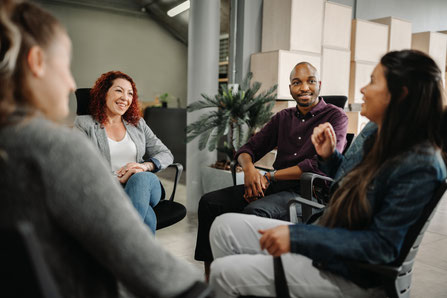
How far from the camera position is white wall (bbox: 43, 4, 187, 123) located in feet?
28.2

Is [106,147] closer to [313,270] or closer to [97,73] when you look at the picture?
[313,270]

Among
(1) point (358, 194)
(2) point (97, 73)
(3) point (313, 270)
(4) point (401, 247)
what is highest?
(2) point (97, 73)

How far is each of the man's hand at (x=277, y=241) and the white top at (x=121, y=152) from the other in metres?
1.50

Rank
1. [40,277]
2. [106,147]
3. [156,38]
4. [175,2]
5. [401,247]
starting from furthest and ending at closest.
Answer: [156,38] < [175,2] < [106,147] < [401,247] < [40,277]

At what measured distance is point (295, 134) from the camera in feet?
8.30

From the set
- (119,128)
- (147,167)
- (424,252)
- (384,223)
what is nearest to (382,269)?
(384,223)

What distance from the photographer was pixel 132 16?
919 centimetres

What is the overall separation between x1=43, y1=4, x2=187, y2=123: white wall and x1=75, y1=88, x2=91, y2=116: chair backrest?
6398 mm

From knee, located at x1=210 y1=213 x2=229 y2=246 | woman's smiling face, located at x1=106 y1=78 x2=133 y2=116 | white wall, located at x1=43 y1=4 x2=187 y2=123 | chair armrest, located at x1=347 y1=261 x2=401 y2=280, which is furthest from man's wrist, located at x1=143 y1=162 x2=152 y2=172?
white wall, located at x1=43 y1=4 x2=187 y2=123

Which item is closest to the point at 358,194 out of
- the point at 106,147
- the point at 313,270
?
the point at 313,270

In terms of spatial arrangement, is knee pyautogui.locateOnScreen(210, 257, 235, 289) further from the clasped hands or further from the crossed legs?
the clasped hands

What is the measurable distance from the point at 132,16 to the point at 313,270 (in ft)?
30.0

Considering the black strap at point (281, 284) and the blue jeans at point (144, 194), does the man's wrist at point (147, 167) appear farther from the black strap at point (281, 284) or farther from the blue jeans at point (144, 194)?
the black strap at point (281, 284)

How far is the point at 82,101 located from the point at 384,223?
2076 millimetres
